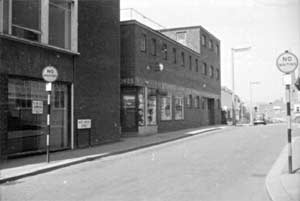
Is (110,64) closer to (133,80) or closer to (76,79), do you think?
(76,79)

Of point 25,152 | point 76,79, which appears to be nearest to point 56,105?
point 76,79

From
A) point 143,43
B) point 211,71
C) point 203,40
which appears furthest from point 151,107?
point 211,71

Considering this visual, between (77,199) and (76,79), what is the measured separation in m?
9.95

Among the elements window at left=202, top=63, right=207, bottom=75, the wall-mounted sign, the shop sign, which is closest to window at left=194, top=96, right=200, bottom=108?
window at left=202, top=63, right=207, bottom=75

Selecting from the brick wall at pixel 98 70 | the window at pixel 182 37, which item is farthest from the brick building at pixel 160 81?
the brick wall at pixel 98 70

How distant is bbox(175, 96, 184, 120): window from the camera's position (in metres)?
32.1

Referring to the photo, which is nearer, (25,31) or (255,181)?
(255,181)

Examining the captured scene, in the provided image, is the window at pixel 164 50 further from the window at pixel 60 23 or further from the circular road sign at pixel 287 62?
the circular road sign at pixel 287 62

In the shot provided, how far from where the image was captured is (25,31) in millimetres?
14461

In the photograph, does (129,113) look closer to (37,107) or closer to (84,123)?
(84,123)

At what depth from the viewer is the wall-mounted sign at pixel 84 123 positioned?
17.1 metres

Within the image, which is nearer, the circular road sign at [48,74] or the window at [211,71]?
the circular road sign at [48,74]

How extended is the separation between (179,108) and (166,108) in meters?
3.05

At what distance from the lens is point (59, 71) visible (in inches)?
630
